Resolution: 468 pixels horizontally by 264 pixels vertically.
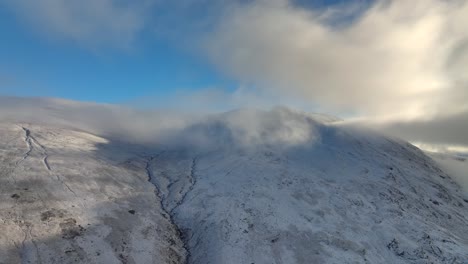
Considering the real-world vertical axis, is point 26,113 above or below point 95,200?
above

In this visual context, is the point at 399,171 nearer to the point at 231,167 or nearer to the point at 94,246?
the point at 231,167

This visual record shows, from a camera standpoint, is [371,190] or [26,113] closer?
[371,190]

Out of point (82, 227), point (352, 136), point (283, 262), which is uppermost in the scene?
point (352, 136)

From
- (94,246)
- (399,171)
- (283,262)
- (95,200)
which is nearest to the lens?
(94,246)

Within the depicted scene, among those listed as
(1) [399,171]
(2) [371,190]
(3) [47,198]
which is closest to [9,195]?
(3) [47,198]

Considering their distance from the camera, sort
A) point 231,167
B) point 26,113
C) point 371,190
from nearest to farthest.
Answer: point 371,190 → point 231,167 → point 26,113

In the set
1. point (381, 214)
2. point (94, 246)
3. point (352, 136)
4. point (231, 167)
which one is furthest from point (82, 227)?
point (352, 136)
